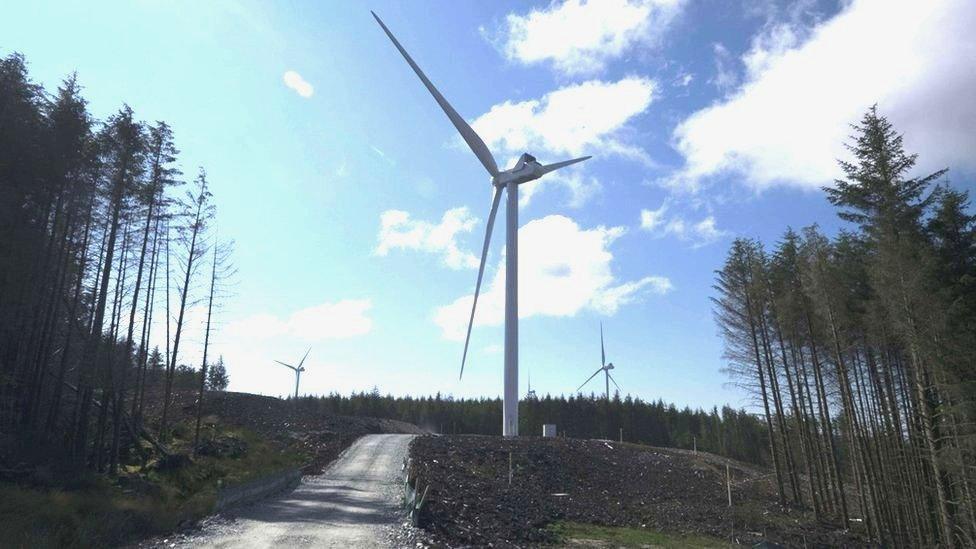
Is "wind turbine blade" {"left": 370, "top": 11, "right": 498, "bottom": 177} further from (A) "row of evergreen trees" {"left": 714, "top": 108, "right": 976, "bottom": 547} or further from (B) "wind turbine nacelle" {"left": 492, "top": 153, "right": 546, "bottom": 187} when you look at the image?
(A) "row of evergreen trees" {"left": 714, "top": 108, "right": 976, "bottom": 547}

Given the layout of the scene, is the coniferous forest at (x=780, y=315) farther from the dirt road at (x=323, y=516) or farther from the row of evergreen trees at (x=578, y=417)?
the row of evergreen trees at (x=578, y=417)

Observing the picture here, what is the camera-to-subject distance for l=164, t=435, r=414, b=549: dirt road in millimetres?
15383

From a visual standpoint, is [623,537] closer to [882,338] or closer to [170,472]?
[882,338]

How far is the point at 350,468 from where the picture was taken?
32062 mm

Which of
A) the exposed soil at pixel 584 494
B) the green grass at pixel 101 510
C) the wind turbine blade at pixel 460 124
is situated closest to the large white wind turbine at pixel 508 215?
the wind turbine blade at pixel 460 124

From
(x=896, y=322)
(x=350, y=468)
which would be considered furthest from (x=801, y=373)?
(x=350, y=468)

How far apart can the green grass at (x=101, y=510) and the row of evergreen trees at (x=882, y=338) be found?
21.7 meters

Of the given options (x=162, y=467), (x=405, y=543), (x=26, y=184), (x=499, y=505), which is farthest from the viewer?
(x=162, y=467)

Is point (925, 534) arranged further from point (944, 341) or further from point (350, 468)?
point (350, 468)

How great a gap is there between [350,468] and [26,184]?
1930cm

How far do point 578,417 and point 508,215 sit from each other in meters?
53.1

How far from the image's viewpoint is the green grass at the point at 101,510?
45.8ft

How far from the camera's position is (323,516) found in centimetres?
1911

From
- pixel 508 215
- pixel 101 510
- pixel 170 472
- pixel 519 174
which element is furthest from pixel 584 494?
pixel 519 174
